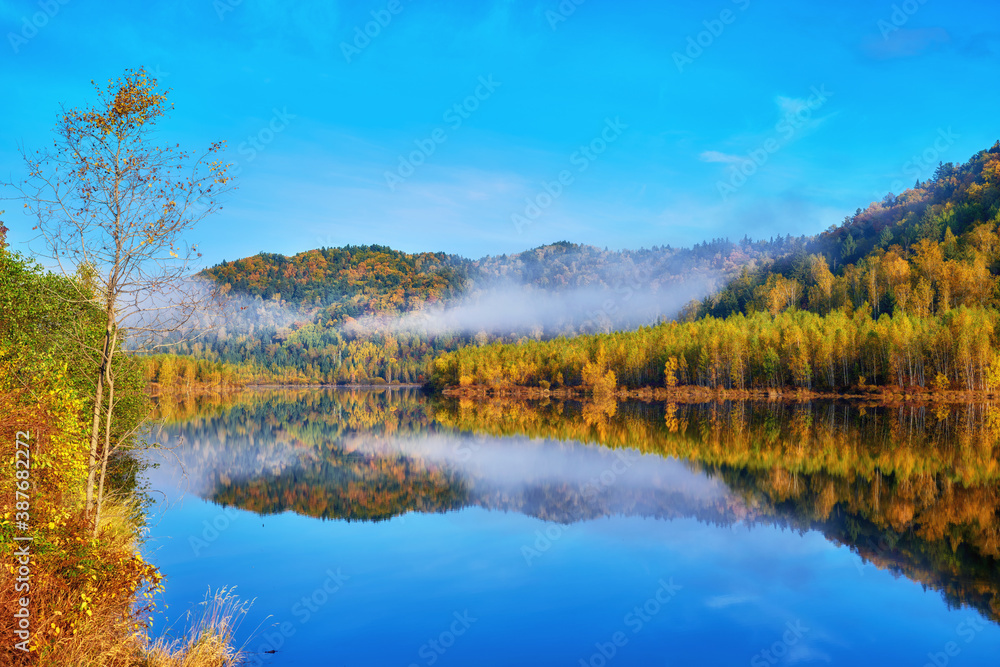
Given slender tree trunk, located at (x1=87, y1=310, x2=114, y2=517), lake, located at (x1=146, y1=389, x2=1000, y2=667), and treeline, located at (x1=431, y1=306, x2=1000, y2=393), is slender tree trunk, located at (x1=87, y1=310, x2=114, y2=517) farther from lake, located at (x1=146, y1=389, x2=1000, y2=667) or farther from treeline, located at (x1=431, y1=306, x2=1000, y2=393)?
treeline, located at (x1=431, y1=306, x2=1000, y2=393)

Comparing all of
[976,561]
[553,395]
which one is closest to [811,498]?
[976,561]

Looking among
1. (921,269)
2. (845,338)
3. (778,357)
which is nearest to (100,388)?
(845,338)

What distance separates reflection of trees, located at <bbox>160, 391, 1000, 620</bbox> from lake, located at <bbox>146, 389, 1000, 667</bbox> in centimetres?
17

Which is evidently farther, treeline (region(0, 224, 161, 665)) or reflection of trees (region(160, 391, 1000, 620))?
reflection of trees (region(160, 391, 1000, 620))

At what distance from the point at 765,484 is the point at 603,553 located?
14.0 m

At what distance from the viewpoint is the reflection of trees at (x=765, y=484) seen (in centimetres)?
2036

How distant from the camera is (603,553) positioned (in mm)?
20516

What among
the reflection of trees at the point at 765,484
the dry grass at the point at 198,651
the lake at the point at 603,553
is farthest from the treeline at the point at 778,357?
the dry grass at the point at 198,651

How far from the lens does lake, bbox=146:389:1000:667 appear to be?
13.5m

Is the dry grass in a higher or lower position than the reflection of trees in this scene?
higher

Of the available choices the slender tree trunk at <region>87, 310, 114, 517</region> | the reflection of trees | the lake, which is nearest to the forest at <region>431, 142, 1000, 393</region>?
the reflection of trees

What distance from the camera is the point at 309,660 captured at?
12.4 metres

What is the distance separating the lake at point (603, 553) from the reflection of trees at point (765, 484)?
6.8 inches

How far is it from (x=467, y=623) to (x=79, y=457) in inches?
391
